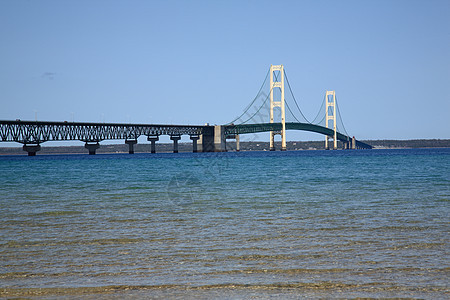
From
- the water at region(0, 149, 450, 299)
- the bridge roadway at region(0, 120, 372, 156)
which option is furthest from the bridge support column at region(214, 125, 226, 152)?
the water at region(0, 149, 450, 299)

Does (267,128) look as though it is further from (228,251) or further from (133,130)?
(228,251)

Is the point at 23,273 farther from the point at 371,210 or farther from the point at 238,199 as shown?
the point at 238,199

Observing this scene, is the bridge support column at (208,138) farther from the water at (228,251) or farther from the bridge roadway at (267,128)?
the water at (228,251)

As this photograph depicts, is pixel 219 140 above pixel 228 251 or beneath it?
above

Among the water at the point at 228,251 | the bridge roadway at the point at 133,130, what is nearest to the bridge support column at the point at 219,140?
the bridge roadway at the point at 133,130

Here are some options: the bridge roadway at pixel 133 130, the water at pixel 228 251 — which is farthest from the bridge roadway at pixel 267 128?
the water at pixel 228 251

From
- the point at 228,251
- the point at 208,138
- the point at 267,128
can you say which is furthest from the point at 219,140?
the point at 228,251

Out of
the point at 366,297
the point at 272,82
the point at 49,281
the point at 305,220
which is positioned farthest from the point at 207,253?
the point at 272,82

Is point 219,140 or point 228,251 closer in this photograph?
point 228,251

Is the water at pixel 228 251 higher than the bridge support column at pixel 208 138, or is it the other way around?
the bridge support column at pixel 208 138

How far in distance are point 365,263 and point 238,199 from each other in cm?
1062

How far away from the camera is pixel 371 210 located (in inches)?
536

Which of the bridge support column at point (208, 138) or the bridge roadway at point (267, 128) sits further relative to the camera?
the bridge support column at point (208, 138)

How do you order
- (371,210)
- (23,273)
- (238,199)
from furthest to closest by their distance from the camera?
(238,199)
(371,210)
(23,273)
